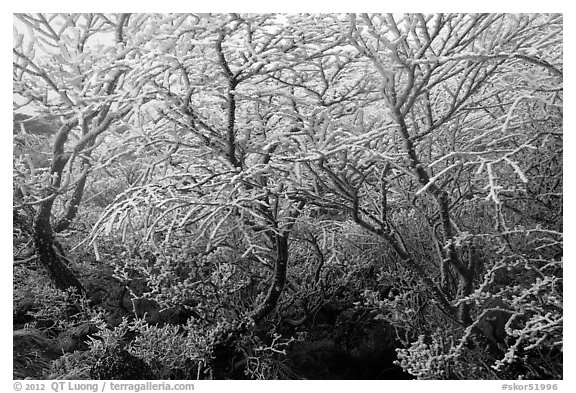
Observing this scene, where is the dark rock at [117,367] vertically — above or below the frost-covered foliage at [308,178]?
below

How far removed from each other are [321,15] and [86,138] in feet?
4.00

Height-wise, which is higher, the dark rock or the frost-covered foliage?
the frost-covered foliage

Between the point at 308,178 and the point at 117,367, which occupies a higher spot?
the point at 308,178

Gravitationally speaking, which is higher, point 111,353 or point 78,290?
point 78,290

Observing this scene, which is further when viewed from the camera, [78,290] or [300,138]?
[78,290]

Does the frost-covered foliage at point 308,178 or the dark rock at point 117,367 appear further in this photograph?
the dark rock at point 117,367

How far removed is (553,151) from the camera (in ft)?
7.32

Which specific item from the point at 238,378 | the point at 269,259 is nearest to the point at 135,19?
the point at 269,259

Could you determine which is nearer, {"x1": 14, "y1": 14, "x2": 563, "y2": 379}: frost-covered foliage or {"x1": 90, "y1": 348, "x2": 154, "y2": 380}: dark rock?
{"x1": 14, "y1": 14, "x2": 563, "y2": 379}: frost-covered foliage
